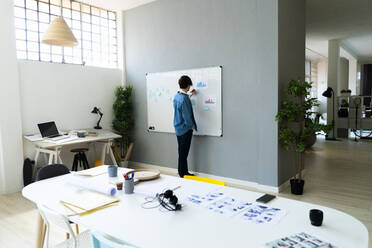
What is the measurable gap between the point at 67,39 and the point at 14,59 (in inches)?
56.2

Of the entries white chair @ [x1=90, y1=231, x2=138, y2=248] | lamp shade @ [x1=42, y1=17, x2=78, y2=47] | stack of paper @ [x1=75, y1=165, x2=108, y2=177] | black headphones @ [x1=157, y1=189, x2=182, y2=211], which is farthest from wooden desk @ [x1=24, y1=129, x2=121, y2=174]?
Answer: white chair @ [x1=90, y1=231, x2=138, y2=248]

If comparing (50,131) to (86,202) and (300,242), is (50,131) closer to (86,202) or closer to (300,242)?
(86,202)

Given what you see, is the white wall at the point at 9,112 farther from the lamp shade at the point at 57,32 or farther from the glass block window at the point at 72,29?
the lamp shade at the point at 57,32

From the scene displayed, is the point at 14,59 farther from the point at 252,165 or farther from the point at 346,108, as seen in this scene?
the point at 346,108

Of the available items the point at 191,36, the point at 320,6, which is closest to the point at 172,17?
the point at 191,36

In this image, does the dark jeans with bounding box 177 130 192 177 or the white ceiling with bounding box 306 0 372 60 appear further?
the white ceiling with bounding box 306 0 372 60

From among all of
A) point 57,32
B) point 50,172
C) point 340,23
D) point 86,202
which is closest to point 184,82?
point 57,32

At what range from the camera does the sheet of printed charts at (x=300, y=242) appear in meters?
1.25

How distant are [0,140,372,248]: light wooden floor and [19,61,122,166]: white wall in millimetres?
1349

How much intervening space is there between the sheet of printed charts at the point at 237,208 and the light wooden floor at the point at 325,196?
5.52ft

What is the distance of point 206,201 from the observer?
1.84m

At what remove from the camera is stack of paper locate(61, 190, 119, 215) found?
1.74 meters

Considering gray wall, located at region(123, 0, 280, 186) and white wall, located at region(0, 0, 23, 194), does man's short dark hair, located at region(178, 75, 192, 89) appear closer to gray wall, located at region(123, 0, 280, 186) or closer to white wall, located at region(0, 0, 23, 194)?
gray wall, located at region(123, 0, 280, 186)

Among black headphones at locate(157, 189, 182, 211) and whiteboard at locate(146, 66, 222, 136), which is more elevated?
whiteboard at locate(146, 66, 222, 136)
